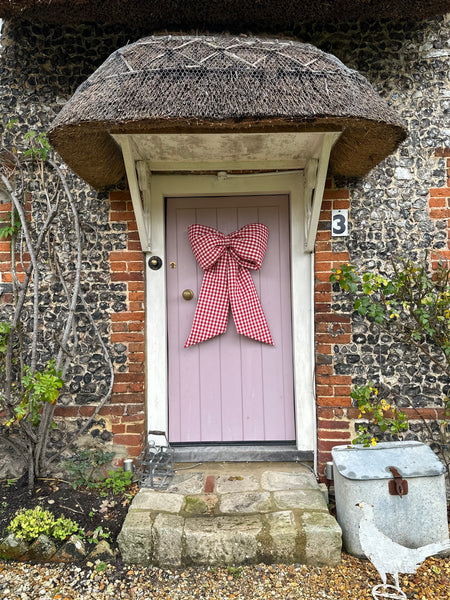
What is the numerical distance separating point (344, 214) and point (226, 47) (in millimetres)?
1314

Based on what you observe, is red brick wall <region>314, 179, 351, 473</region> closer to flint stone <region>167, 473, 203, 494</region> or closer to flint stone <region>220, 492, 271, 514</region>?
flint stone <region>220, 492, 271, 514</region>

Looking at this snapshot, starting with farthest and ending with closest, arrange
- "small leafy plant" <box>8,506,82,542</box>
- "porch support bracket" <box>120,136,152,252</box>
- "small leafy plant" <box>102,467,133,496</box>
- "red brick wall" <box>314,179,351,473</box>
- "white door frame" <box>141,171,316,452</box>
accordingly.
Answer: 1. "white door frame" <box>141,171,316,452</box>
2. "red brick wall" <box>314,179,351,473</box>
3. "small leafy plant" <box>102,467,133,496</box>
4. "porch support bracket" <box>120,136,152,252</box>
5. "small leafy plant" <box>8,506,82,542</box>

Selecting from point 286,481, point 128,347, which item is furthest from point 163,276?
point 286,481

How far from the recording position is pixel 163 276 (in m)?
2.95

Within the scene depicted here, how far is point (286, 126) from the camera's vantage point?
88.4 inches

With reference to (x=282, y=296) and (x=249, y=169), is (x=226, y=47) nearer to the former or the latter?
(x=249, y=169)

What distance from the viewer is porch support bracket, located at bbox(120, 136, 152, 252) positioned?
2475 mm

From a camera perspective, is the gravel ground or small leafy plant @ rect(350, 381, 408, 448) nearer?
the gravel ground

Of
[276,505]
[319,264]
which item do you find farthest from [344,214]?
[276,505]

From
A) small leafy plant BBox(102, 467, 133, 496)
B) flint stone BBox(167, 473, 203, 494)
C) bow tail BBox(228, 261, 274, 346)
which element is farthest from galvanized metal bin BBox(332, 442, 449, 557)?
small leafy plant BBox(102, 467, 133, 496)

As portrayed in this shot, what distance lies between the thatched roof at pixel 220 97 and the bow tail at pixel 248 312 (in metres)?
1.14

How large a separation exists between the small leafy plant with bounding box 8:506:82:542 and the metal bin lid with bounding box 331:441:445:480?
1618mm

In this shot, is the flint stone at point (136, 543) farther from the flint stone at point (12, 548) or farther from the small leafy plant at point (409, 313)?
the small leafy plant at point (409, 313)

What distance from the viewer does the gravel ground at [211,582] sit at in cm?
197
